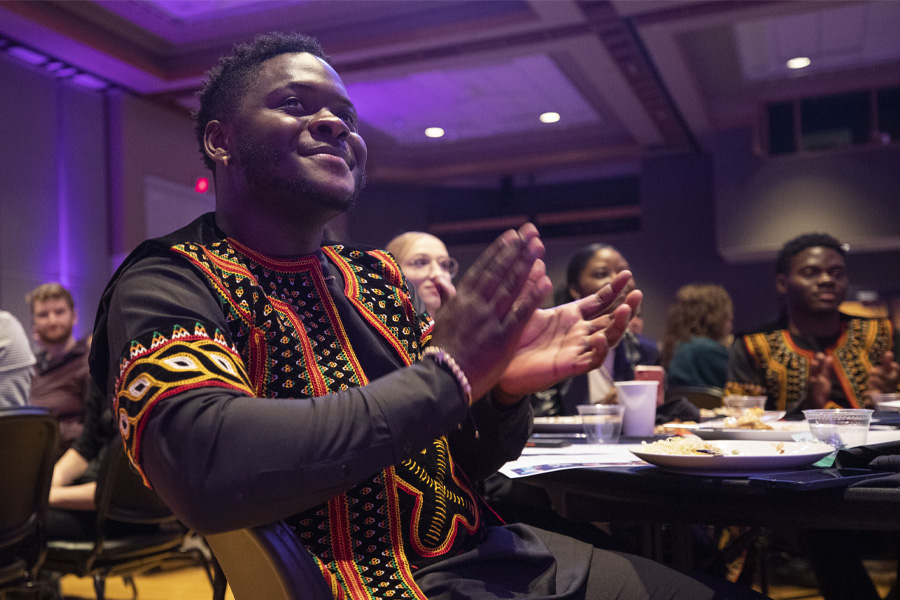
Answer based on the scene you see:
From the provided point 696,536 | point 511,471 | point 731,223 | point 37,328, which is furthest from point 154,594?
point 731,223

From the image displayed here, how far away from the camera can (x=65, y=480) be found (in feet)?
9.27

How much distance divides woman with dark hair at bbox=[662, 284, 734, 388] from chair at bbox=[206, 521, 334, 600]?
3341 millimetres

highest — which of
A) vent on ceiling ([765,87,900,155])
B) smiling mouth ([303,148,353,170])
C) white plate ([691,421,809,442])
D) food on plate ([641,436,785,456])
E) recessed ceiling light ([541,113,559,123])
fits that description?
recessed ceiling light ([541,113,559,123])

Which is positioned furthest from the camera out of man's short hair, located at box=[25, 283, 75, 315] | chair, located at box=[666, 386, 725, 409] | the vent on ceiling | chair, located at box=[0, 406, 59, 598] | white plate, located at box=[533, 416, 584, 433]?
the vent on ceiling

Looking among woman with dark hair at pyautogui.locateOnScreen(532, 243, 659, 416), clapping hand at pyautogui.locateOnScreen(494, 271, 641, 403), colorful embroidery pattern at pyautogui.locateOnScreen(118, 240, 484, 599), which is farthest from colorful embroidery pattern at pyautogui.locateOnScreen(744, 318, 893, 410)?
colorful embroidery pattern at pyautogui.locateOnScreen(118, 240, 484, 599)

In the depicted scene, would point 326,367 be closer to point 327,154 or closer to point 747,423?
point 327,154

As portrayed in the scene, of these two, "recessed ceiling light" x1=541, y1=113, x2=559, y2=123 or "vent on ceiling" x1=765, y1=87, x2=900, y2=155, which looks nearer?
"vent on ceiling" x1=765, y1=87, x2=900, y2=155

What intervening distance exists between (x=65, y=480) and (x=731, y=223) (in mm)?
6697

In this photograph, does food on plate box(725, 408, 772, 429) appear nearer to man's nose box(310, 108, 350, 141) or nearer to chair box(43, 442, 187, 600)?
man's nose box(310, 108, 350, 141)

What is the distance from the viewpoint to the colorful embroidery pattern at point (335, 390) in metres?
1.00

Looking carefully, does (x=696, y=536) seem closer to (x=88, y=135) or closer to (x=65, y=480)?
(x=65, y=480)

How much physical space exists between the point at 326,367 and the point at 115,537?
6.55 ft

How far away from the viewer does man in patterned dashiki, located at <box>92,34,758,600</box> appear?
818 mm

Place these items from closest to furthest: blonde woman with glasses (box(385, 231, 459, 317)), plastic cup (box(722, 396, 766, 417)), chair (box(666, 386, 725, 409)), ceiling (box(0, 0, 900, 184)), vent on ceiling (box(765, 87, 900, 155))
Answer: plastic cup (box(722, 396, 766, 417)) → blonde woman with glasses (box(385, 231, 459, 317)) → chair (box(666, 386, 725, 409)) → ceiling (box(0, 0, 900, 184)) → vent on ceiling (box(765, 87, 900, 155))
